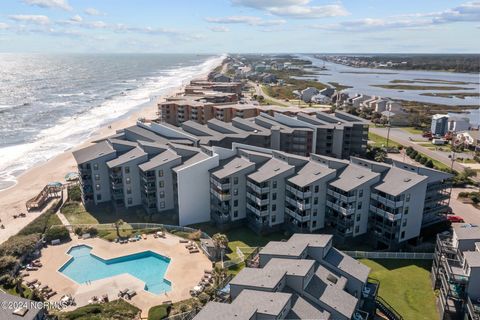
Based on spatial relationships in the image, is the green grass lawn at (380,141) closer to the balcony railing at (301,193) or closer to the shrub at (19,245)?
the balcony railing at (301,193)

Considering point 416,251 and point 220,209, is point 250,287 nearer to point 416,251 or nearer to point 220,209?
point 220,209

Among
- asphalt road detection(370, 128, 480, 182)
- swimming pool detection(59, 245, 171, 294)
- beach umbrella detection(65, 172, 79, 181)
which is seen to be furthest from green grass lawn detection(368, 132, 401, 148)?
beach umbrella detection(65, 172, 79, 181)

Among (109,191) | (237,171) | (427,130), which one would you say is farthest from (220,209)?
(427,130)

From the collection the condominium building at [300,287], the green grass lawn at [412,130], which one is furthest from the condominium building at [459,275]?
the green grass lawn at [412,130]

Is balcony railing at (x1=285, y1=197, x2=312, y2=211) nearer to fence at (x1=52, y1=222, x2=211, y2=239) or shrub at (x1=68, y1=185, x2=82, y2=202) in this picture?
fence at (x1=52, y1=222, x2=211, y2=239)

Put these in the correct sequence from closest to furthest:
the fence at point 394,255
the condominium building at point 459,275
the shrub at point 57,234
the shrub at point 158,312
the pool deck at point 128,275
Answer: the condominium building at point 459,275
the shrub at point 158,312
the pool deck at point 128,275
the fence at point 394,255
the shrub at point 57,234
